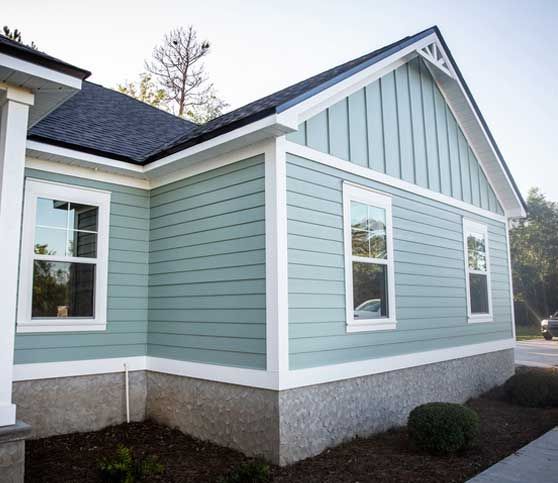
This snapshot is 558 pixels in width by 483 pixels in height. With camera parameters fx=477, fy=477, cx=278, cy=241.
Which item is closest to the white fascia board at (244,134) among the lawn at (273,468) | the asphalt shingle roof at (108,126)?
the asphalt shingle roof at (108,126)

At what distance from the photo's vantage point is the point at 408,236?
7.58 m

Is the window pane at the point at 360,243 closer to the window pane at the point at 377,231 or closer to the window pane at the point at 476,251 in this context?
the window pane at the point at 377,231

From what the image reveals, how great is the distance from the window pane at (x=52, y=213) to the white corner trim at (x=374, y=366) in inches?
146

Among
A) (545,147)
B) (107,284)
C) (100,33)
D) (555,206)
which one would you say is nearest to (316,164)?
(107,284)

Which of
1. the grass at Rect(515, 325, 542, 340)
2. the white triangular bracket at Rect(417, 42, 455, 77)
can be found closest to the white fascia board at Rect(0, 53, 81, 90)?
the white triangular bracket at Rect(417, 42, 455, 77)

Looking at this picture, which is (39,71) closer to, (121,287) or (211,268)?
(211,268)

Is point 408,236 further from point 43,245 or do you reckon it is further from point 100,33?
point 100,33

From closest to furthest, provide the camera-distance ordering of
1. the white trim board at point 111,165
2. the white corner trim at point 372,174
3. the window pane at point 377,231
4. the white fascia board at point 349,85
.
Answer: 1. the white fascia board at point 349,85
2. the white corner trim at point 372,174
3. the white trim board at point 111,165
4. the window pane at point 377,231

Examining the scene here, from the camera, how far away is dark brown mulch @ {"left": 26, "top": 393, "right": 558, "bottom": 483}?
4.79 metres

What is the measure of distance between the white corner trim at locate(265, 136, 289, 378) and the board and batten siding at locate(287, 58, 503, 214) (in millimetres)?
464

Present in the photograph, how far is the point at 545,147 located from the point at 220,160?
996 inches

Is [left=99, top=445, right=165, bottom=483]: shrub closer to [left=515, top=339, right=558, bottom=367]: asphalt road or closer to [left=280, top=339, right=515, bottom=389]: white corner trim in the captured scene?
[left=280, top=339, right=515, bottom=389]: white corner trim

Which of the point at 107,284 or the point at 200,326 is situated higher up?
the point at 107,284

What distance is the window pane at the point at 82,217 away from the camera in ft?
21.4
